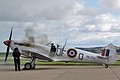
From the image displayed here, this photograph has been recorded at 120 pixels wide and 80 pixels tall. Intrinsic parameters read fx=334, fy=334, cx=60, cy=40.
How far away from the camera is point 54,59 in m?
29.0

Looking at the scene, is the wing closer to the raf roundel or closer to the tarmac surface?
the raf roundel

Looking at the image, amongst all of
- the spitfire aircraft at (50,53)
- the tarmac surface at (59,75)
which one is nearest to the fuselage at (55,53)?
the spitfire aircraft at (50,53)

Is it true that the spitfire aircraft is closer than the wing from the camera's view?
No

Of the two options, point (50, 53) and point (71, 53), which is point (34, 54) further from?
point (71, 53)

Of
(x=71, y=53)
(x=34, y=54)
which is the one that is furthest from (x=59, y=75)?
(x=71, y=53)

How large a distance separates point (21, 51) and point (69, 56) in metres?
4.24

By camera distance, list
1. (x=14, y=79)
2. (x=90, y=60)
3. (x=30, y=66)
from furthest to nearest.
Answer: (x=90, y=60) < (x=30, y=66) < (x=14, y=79)

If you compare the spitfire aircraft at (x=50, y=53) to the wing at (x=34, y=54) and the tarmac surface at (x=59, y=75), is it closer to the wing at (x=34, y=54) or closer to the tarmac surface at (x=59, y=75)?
the wing at (x=34, y=54)

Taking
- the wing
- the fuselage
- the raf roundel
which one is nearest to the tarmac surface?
the wing

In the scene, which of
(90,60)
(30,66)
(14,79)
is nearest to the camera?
(14,79)

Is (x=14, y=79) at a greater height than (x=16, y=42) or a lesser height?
lesser

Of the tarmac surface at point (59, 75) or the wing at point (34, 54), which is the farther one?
the wing at point (34, 54)

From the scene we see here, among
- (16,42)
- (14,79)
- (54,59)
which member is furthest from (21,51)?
(14,79)

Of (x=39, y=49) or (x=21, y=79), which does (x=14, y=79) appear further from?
(x=39, y=49)
